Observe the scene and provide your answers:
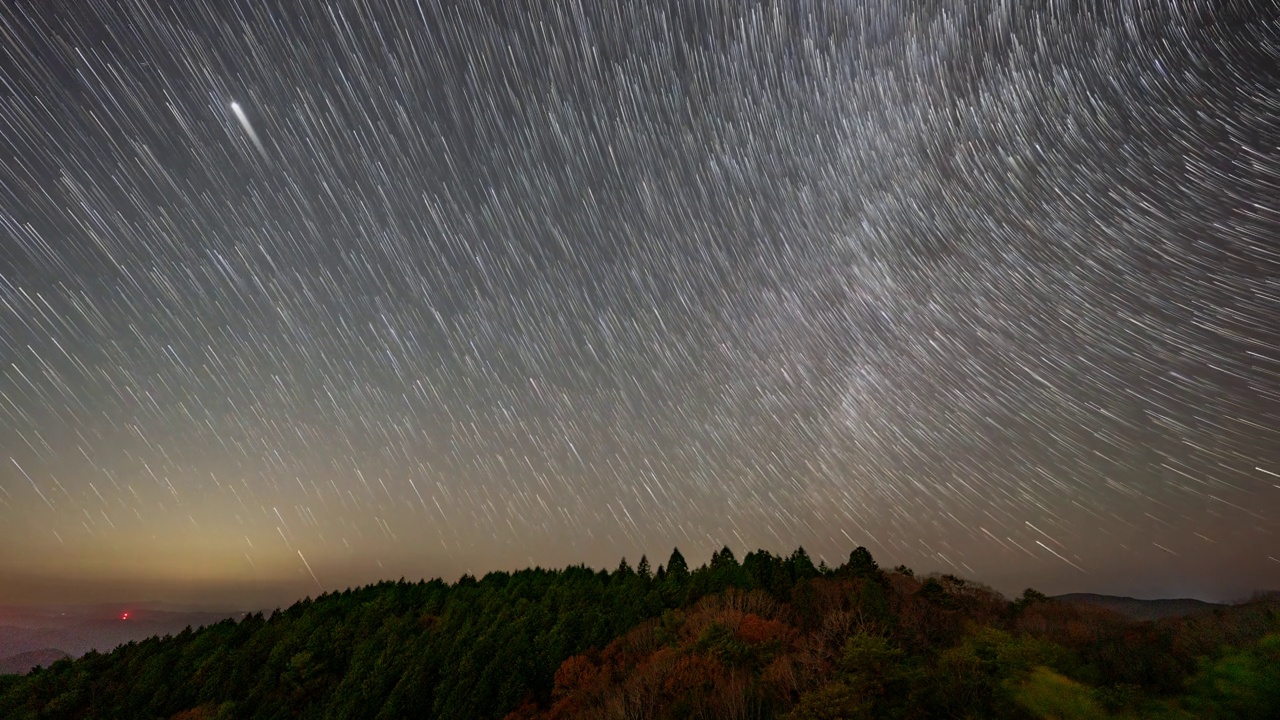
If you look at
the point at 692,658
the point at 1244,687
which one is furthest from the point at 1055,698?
the point at 692,658

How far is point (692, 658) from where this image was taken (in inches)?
1267

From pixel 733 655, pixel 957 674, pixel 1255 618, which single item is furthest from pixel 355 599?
pixel 1255 618

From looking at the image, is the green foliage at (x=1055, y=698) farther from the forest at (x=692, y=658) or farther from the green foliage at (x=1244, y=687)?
the green foliage at (x=1244, y=687)

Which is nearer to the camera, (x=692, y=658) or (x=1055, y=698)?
(x=1055, y=698)

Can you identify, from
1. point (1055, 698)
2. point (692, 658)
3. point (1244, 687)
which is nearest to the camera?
point (1244, 687)

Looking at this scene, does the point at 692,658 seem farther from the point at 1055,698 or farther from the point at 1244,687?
the point at 1244,687

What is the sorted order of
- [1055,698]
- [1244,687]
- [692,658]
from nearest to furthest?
1. [1244,687]
2. [1055,698]
3. [692,658]

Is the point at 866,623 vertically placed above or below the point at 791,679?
above

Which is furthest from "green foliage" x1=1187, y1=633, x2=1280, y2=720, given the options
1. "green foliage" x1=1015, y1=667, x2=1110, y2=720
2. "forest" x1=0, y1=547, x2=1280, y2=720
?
"green foliage" x1=1015, y1=667, x2=1110, y2=720

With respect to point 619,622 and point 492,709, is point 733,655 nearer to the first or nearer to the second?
point 619,622

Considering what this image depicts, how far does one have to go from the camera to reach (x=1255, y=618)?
41.8 m

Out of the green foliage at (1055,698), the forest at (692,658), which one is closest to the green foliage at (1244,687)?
the forest at (692,658)

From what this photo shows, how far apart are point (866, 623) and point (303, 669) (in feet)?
139

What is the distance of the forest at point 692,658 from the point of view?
Answer: 92.2 ft
